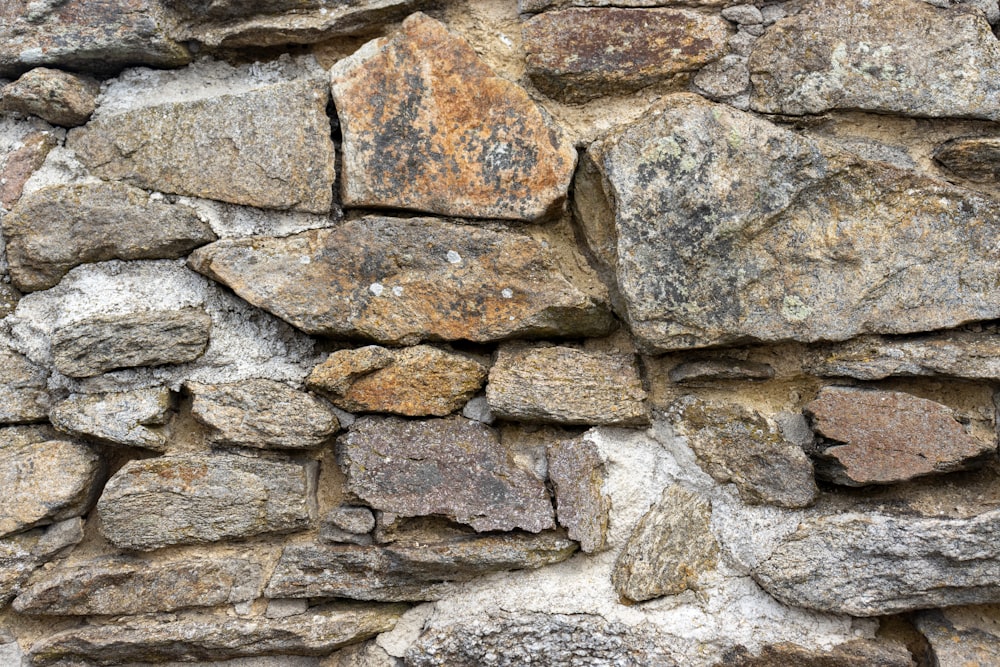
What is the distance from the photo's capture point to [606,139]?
147 centimetres

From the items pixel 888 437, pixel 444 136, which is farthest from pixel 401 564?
pixel 888 437

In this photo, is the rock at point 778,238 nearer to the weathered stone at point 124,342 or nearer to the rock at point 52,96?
the weathered stone at point 124,342

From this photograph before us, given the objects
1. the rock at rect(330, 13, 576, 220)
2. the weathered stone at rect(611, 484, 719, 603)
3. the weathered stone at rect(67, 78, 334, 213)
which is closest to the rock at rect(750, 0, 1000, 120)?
the rock at rect(330, 13, 576, 220)

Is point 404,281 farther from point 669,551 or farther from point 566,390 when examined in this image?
point 669,551

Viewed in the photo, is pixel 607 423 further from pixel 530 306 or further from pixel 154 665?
pixel 154 665

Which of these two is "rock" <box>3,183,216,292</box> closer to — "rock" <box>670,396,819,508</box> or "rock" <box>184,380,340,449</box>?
"rock" <box>184,380,340,449</box>

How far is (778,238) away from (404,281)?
0.77 metres

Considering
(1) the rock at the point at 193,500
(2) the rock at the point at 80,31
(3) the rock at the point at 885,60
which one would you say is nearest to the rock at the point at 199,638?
(1) the rock at the point at 193,500

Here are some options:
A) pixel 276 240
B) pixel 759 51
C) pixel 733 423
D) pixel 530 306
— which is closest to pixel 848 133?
pixel 759 51

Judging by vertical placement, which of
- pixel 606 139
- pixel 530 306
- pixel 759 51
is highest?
pixel 759 51

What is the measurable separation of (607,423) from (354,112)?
2.82 ft

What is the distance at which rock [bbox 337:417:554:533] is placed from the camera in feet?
4.87

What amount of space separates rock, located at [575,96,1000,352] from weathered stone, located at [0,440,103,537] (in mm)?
1238

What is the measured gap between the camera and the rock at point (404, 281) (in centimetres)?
150
